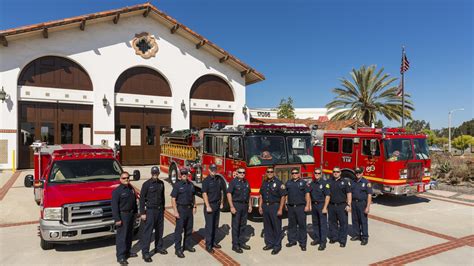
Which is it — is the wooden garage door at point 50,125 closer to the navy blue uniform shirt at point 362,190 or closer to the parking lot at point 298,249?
the parking lot at point 298,249

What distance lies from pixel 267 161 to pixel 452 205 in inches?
291

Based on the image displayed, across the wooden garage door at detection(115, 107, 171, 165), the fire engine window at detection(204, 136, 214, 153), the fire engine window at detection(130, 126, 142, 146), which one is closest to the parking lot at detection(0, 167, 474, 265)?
the fire engine window at detection(204, 136, 214, 153)

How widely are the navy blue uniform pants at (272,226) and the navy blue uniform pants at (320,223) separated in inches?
37.4

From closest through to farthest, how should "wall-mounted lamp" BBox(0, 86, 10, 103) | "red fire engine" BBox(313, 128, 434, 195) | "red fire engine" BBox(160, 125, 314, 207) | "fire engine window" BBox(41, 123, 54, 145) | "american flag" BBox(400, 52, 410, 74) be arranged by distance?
1. "red fire engine" BBox(160, 125, 314, 207)
2. "red fire engine" BBox(313, 128, 434, 195)
3. "wall-mounted lamp" BBox(0, 86, 10, 103)
4. "fire engine window" BBox(41, 123, 54, 145)
5. "american flag" BBox(400, 52, 410, 74)

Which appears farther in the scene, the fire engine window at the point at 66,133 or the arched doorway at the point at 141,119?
the arched doorway at the point at 141,119

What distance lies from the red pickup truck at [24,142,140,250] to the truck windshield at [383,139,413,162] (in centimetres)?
858

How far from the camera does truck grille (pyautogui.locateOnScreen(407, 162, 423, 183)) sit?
10.4 meters

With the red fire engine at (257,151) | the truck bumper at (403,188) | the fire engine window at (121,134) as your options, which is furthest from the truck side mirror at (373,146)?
the fire engine window at (121,134)

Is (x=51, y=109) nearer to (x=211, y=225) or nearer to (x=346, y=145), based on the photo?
(x=211, y=225)

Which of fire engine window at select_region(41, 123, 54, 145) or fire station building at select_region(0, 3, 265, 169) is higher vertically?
fire station building at select_region(0, 3, 265, 169)

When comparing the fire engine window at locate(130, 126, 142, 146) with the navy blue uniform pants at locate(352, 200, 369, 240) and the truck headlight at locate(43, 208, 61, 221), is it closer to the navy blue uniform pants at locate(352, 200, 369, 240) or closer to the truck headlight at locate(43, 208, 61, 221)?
the truck headlight at locate(43, 208, 61, 221)

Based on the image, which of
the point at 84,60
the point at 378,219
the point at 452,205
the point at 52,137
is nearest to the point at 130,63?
the point at 84,60

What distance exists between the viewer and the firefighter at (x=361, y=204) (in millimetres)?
6801

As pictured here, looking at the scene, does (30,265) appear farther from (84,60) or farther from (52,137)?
(84,60)
